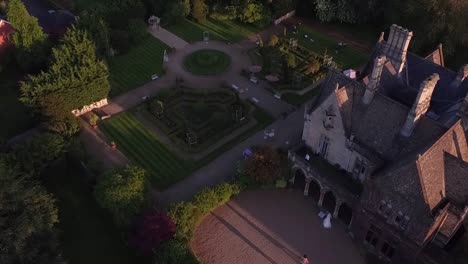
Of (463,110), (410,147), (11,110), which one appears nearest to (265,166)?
(410,147)

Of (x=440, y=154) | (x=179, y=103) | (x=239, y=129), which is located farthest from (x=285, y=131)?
(x=440, y=154)

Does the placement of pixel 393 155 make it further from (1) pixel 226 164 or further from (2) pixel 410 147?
(1) pixel 226 164

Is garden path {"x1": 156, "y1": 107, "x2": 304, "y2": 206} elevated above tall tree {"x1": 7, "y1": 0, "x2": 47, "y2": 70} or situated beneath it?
situated beneath

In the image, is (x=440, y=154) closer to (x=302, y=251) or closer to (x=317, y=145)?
(x=317, y=145)

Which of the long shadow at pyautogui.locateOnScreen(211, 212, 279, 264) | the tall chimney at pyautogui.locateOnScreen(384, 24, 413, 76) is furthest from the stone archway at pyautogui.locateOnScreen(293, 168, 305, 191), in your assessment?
the tall chimney at pyautogui.locateOnScreen(384, 24, 413, 76)

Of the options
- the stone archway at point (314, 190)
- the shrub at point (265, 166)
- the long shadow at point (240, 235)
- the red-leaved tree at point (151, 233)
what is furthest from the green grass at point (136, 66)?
the stone archway at point (314, 190)

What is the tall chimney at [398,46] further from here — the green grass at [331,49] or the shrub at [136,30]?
the shrub at [136,30]

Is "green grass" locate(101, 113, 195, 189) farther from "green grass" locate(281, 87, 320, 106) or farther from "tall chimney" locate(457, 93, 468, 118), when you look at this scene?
"tall chimney" locate(457, 93, 468, 118)
